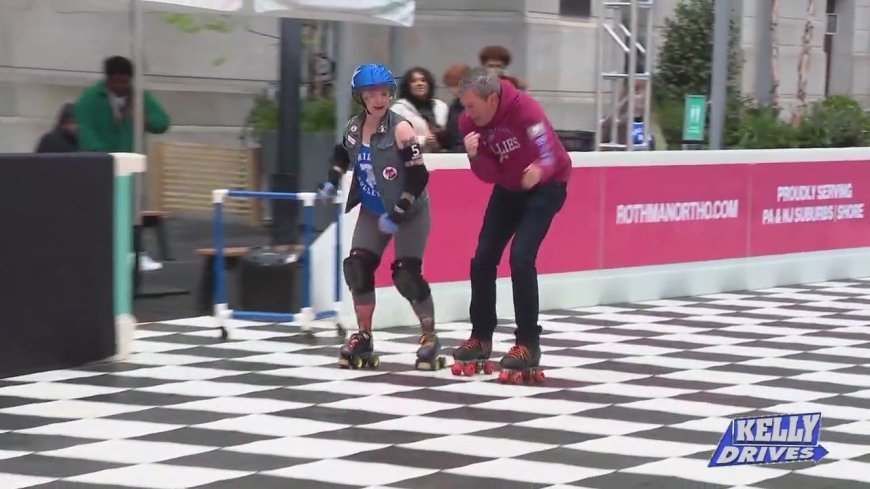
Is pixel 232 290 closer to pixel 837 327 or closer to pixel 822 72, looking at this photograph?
pixel 837 327

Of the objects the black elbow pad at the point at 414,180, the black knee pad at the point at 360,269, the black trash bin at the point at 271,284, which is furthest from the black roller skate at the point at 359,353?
the black trash bin at the point at 271,284

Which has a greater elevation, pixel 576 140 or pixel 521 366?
pixel 576 140

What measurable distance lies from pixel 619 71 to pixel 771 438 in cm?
1730

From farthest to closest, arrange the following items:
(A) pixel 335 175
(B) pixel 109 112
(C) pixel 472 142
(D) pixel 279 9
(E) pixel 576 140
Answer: (E) pixel 576 140
(B) pixel 109 112
(D) pixel 279 9
(A) pixel 335 175
(C) pixel 472 142

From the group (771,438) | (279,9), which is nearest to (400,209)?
(279,9)

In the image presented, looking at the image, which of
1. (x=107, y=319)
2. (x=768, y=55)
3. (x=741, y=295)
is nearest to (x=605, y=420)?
(x=107, y=319)

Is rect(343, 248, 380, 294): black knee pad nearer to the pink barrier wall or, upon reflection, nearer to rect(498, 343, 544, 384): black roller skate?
rect(498, 343, 544, 384): black roller skate

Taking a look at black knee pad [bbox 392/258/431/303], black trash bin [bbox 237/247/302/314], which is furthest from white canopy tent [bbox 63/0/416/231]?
black knee pad [bbox 392/258/431/303]

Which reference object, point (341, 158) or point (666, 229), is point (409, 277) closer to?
point (341, 158)

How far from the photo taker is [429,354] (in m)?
9.38

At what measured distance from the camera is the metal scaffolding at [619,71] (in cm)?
1902

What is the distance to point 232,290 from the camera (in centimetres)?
1151

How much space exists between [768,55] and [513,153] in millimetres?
15179

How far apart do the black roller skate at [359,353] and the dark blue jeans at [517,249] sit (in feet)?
A: 1.90
